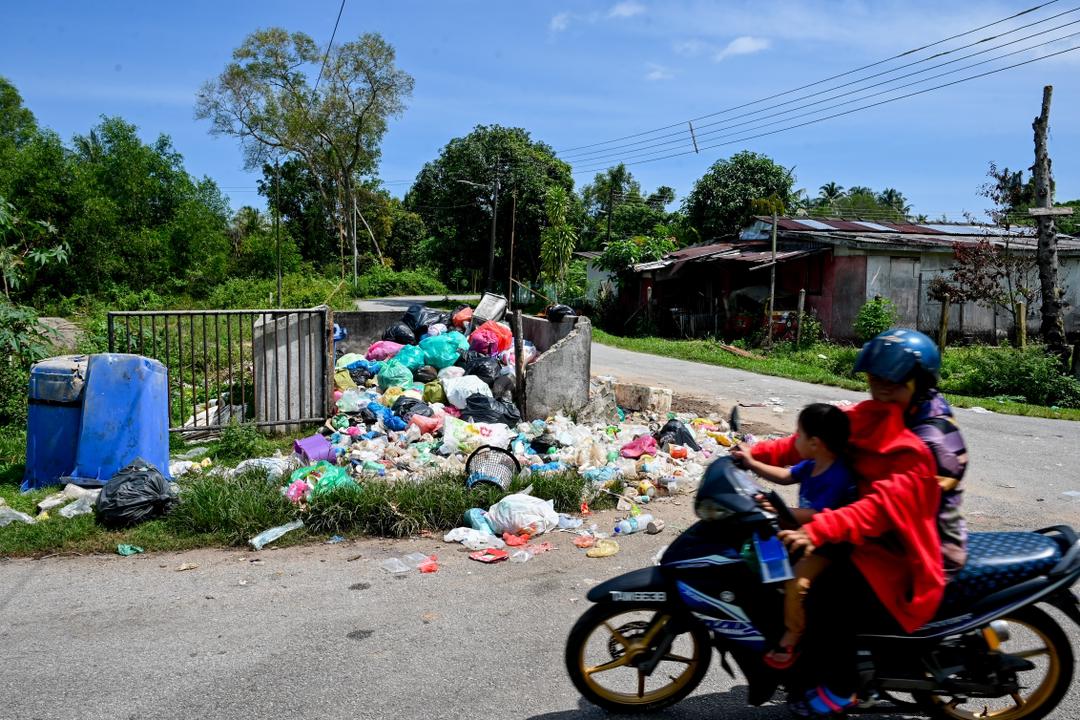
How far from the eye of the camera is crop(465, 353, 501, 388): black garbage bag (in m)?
9.45

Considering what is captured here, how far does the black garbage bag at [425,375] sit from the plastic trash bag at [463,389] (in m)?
0.64

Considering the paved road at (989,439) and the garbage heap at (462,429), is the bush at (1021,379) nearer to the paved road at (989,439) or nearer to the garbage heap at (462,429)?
the paved road at (989,439)

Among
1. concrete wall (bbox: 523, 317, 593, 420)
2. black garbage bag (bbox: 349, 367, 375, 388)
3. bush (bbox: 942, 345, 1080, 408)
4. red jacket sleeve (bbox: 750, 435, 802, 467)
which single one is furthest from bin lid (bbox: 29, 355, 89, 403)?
bush (bbox: 942, 345, 1080, 408)

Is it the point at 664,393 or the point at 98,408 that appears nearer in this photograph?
the point at 98,408

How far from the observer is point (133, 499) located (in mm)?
5734

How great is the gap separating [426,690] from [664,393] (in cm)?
692

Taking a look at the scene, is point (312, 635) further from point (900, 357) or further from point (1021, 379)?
point (1021, 379)

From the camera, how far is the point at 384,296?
44.1 m

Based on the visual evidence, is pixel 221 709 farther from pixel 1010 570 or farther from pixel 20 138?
pixel 20 138

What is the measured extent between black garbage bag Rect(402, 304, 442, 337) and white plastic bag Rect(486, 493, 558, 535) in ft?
19.9

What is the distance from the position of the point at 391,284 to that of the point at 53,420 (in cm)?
3911

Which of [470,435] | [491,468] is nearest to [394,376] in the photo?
[470,435]

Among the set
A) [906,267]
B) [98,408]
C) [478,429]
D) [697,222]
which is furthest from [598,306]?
[98,408]

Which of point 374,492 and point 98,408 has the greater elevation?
point 98,408
